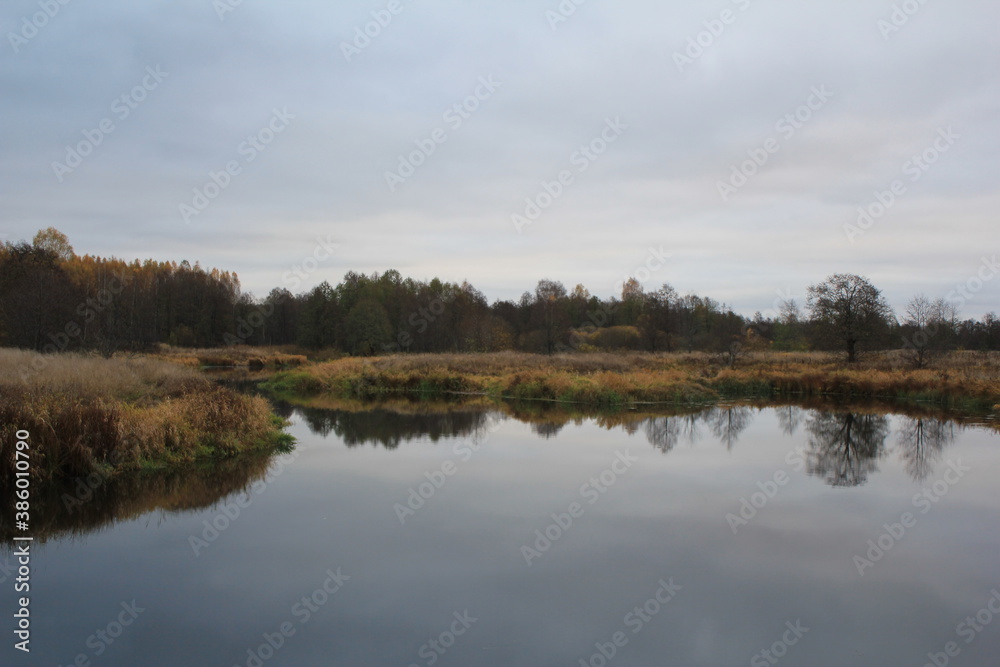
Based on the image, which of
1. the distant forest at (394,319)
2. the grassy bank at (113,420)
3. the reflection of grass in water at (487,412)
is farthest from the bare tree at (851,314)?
the grassy bank at (113,420)

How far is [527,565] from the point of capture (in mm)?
7121

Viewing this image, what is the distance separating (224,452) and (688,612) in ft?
33.3

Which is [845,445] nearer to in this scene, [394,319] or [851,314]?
[851,314]

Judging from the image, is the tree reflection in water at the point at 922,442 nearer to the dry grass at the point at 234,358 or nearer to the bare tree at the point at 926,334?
the bare tree at the point at 926,334

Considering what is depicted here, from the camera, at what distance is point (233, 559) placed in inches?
286

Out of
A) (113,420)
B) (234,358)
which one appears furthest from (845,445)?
(234,358)

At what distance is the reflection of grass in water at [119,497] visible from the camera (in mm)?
8258

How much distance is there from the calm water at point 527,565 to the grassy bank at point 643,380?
460 inches

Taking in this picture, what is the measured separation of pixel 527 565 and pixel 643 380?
19.8m

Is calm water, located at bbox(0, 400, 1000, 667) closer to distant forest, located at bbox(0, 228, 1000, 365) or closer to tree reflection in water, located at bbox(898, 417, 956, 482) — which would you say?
tree reflection in water, located at bbox(898, 417, 956, 482)

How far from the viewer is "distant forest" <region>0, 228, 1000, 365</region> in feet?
112

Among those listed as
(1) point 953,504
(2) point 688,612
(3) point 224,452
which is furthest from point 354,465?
(1) point 953,504

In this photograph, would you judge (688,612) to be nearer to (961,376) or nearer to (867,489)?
(867,489)

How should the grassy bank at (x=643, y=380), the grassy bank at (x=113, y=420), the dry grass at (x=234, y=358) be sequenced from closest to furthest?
the grassy bank at (x=113, y=420)
the grassy bank at (x=643, y=380)
the dry grass at (x=234, y=358)
